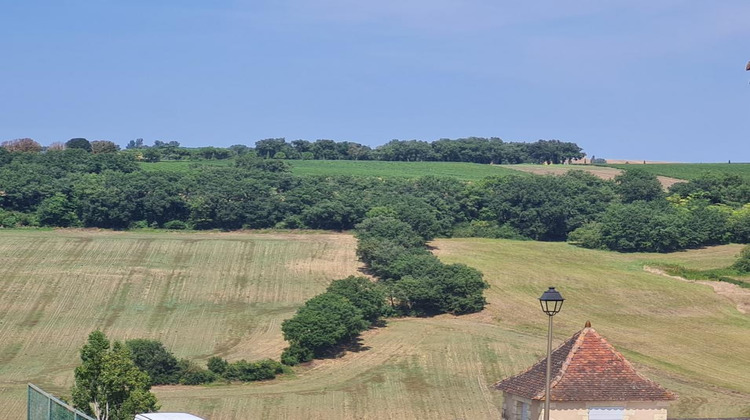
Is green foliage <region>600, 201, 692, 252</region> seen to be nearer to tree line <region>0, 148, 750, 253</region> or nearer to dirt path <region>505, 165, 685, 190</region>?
tree line <region>0, 148, 750, 253</region>

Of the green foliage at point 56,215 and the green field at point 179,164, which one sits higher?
the green field at point 179,164

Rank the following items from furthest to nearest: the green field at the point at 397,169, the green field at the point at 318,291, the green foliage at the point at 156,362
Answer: the green field at the point at 397,169 → the green foliage at the point at 156,362 → the green field at the point at 318,291

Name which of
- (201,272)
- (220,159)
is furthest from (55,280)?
(220,159)

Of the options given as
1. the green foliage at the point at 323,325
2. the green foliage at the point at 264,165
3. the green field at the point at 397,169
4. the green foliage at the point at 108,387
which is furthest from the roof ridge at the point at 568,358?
the green field at the point at 397,169

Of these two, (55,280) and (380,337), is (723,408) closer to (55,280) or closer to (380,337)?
(380,337)

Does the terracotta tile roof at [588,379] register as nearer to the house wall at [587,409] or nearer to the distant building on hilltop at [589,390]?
the distant building on hilltop at [589,390]

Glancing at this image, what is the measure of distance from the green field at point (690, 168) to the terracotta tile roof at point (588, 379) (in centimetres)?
13479

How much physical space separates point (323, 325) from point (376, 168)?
311 feet

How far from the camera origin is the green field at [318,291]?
202ft

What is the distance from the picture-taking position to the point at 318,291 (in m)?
93.2

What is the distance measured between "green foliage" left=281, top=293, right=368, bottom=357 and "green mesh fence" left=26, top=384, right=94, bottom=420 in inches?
1884

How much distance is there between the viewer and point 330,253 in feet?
349

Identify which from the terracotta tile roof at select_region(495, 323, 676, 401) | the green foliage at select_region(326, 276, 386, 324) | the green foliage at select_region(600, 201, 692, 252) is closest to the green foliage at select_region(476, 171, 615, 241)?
the green foliage at select_region(600, 201, 692, 252)

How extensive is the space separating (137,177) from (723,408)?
80.2 metres
